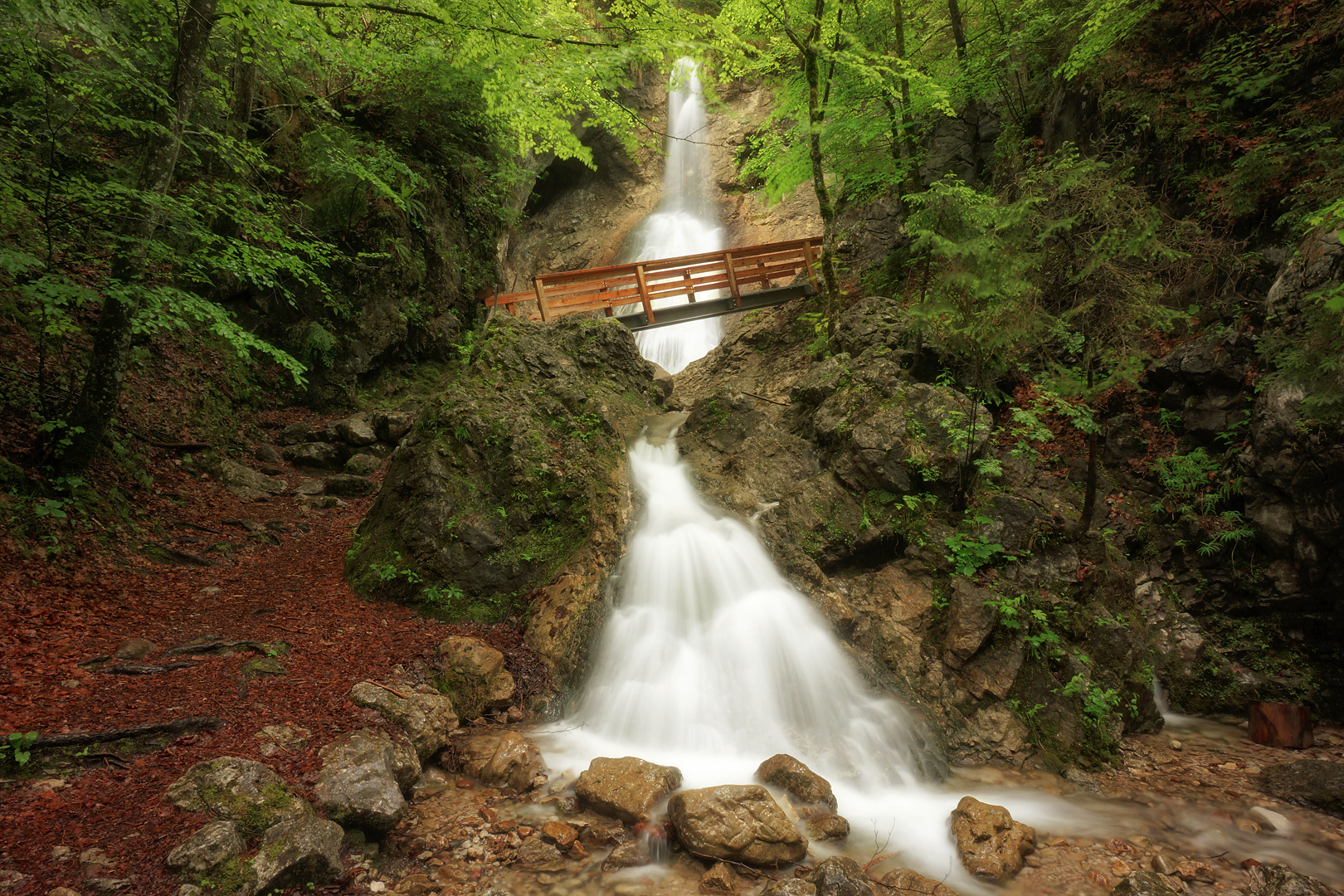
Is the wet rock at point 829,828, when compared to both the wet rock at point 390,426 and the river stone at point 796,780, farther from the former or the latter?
the wet rock at point 390,426

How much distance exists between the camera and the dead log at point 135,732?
3.39 meters

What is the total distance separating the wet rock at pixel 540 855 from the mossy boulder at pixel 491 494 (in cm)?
281

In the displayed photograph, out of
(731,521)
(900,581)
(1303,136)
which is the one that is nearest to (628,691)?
(731,521)

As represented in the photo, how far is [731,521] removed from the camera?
8055 mm

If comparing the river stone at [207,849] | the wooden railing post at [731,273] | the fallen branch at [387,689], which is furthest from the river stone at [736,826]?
the wooden railing post at [731,273]

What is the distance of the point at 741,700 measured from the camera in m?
6.02

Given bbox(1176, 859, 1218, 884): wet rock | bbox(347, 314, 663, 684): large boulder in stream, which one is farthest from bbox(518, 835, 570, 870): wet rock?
bbox(1176, 859, 1218, 884): wet rock

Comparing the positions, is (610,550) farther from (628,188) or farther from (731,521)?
(628,188)

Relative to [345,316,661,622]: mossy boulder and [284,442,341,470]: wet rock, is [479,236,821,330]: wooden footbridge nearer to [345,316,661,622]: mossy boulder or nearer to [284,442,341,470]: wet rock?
[345,316,661,622]: mossy boulder

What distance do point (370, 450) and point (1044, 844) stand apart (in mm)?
10832

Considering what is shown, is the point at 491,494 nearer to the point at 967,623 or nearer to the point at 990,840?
the point at 967,623

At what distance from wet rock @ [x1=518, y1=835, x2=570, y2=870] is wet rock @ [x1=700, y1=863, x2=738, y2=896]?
0.92m

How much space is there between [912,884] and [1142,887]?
4.56 feet

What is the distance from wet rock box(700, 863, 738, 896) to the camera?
377cm
